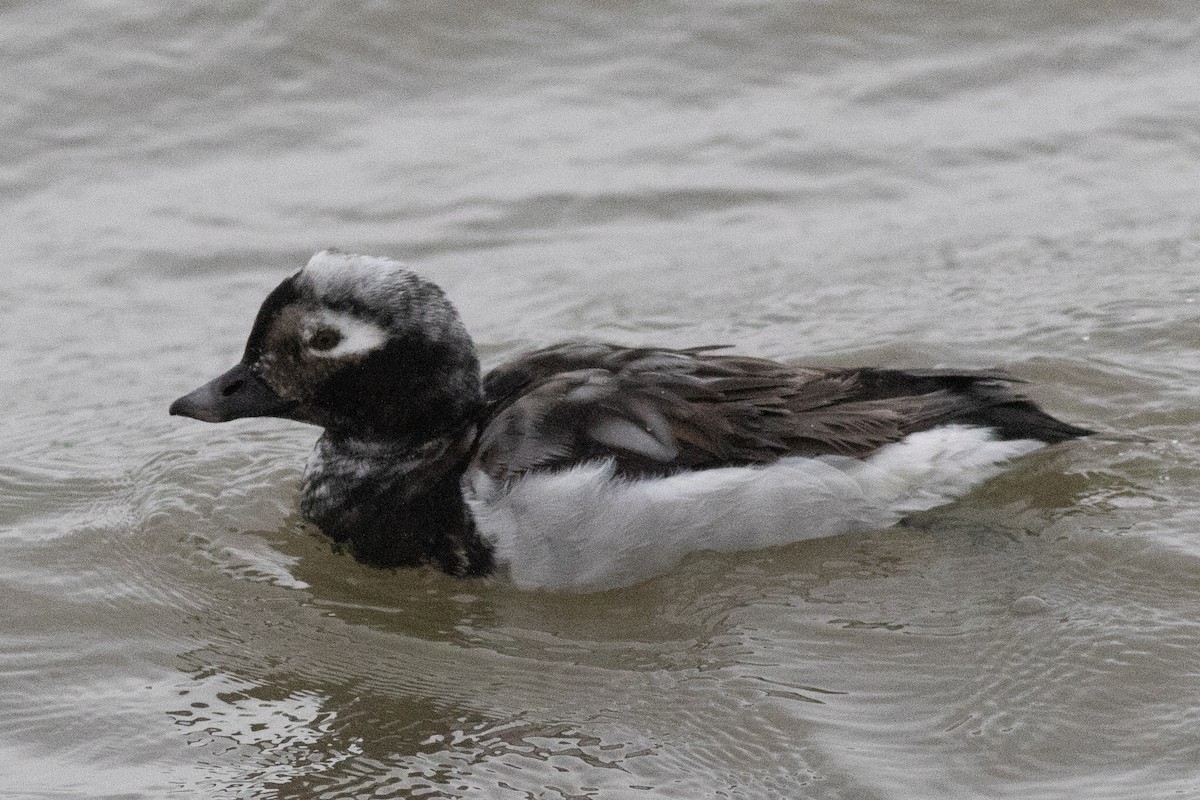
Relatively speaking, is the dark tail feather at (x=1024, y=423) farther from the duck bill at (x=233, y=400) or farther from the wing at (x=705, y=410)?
the duck bill at (x=233, y=400)

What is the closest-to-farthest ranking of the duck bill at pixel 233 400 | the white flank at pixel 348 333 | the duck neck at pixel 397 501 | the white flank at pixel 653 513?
the white flank at pixel 653 513, the duck neck at pixel 397 501, the white flank at pixel 348 333, the duck bill at pixel 233 400

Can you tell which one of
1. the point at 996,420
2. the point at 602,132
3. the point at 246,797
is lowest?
the point at 246,797

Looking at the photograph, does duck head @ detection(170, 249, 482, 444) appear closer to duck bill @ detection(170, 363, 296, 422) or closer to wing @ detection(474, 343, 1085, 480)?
duck bill @ detection(170, 363, 296, 422)

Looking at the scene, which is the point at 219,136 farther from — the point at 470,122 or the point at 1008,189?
the point at 1008,189

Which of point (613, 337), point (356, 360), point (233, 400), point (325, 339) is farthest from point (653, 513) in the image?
point (613, 337)

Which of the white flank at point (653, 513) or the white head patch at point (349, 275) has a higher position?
the white head patch at point (349, 275)

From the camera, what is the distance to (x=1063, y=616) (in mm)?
5898

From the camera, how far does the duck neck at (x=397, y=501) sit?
650 cm

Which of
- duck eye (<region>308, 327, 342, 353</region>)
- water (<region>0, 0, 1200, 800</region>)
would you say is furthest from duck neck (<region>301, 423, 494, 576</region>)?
duck eye (<region>308, 327, 342, 353</region>)

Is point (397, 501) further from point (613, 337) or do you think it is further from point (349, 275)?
point (613, 337)

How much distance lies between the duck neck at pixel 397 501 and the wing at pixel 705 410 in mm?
198

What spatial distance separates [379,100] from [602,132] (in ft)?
4.89

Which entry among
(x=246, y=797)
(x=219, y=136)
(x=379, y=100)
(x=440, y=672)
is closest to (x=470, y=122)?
(x=379, y=100)

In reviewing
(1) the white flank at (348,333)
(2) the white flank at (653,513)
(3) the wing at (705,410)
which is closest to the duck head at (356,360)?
(1) the white flank at (348,333)
